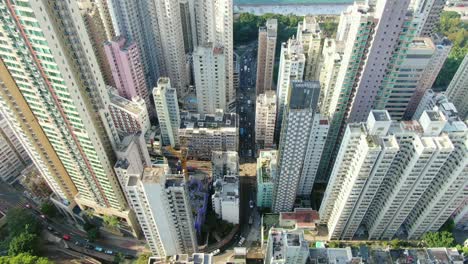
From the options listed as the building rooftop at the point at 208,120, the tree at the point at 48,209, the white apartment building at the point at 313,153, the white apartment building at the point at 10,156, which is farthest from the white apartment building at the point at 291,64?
the white apartment building at the point at 10,156

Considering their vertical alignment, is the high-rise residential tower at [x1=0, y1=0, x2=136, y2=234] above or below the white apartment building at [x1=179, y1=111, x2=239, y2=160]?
below

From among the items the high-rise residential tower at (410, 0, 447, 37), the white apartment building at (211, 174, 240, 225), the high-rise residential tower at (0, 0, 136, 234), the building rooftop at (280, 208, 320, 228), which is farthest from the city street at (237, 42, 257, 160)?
the high-rise residential tower at (410, 0, 447, 37)

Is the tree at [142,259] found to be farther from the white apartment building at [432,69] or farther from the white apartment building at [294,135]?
the white apartment building at [432,69]

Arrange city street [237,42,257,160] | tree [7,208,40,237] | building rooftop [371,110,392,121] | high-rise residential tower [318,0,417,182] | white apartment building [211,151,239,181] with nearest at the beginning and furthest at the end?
building rooftop [371,110,392,121] → high-rise residential tower [318,0,417,182] → tree [7,208,40,237] → white apartment building [211,151,239,181] → city street [237,42,257,160]

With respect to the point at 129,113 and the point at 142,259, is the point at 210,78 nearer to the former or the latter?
the point at 129,113

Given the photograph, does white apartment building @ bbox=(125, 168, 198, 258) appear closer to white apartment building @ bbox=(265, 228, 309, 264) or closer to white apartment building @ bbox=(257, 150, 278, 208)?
white apartment building @ bbox=(265, 228, 309, 264)

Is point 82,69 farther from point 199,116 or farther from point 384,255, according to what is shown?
point 384,255
